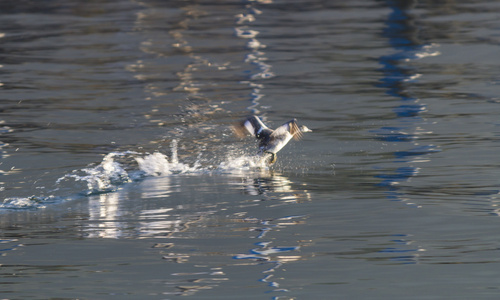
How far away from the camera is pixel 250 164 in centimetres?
988

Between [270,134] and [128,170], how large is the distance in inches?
57.8

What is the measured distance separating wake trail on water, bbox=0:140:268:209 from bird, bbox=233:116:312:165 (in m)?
0.24

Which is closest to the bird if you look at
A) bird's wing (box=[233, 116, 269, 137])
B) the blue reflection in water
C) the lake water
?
bird's wing (box=[233, 116, 269, 137])

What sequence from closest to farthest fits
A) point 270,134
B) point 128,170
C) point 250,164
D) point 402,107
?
point 270,134 → point 128,170 → point 250,164 → point 402,107

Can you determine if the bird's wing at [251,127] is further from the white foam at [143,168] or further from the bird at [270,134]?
the white foam at [143,168]

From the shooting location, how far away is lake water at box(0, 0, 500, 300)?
19.7 ft

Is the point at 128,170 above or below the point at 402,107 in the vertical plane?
below

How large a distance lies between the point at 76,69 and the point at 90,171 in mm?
7111

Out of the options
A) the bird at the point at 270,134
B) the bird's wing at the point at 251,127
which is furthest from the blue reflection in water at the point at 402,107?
the bird's wing at the point at 251,127

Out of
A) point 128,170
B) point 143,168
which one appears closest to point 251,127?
point 143,168

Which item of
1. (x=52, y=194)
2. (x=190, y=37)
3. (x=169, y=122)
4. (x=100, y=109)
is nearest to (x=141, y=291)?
(x=52, y=194)

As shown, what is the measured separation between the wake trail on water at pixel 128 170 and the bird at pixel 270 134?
0.24 metres

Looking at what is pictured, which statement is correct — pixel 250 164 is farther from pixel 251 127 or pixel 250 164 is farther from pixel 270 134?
pixel 270 134

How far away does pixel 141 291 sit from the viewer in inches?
223
